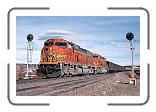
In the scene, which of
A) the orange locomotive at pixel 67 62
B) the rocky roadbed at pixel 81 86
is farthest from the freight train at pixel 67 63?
the rocky roadbed at pixel 81 86

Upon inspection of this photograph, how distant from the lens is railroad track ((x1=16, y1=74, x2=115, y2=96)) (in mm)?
6859

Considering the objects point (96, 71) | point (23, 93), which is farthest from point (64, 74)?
point (23, 93)

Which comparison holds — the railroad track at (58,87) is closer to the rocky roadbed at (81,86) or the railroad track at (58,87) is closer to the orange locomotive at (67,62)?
the rocky roadbed at (81,86)

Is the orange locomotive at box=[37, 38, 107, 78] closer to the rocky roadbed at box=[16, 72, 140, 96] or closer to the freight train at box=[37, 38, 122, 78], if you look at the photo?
the freight train at box=[37, 38, 122, 78]

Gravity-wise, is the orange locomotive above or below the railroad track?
above

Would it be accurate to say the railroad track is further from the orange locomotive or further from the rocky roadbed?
the orange locomotive

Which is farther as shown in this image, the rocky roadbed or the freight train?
the freight train

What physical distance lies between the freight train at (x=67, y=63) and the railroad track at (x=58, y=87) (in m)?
0.21

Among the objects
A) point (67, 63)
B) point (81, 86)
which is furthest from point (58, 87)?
point (67, 63)

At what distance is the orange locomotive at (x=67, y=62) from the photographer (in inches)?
326

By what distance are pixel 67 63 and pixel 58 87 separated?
1.23m

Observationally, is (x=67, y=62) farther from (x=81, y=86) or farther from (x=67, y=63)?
(x=81, y=86)

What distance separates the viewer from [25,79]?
303 inches

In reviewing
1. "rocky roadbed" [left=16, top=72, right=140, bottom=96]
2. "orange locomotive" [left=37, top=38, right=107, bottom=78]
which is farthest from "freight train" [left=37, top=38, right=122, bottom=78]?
"rocky roadbed" [left=16, top=72, right=140, bottom=96]
